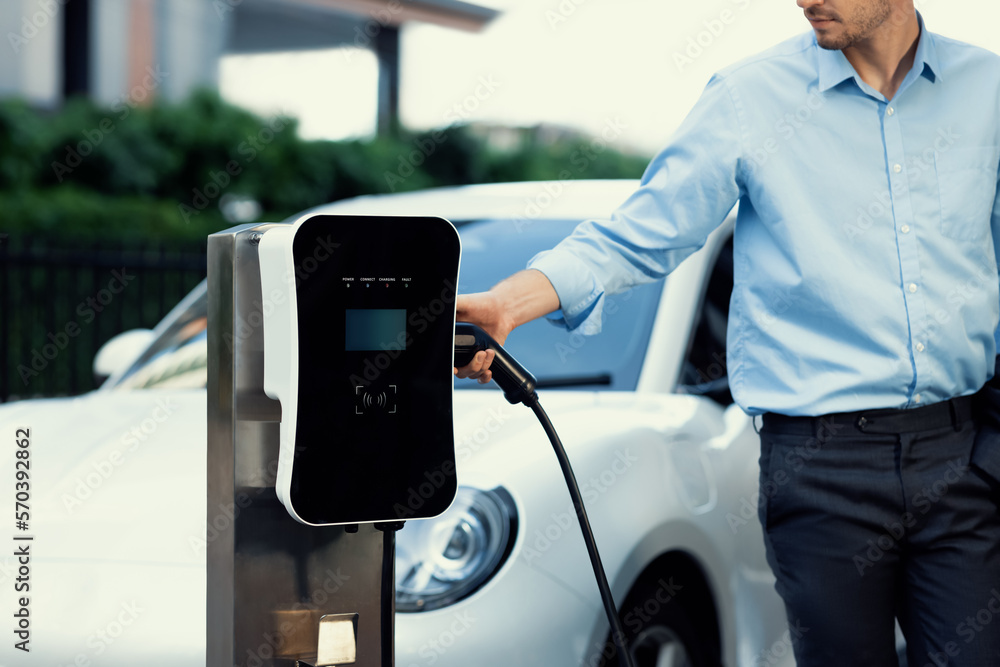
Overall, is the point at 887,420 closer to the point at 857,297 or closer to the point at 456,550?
the point at 857,297

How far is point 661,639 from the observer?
2.49 metres

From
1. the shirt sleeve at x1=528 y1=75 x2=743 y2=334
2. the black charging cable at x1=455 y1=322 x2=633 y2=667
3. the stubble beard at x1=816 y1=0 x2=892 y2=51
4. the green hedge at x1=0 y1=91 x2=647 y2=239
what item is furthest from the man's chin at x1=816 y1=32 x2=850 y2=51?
the green hedge at x1=0 y1=91 x2=647 y2=239

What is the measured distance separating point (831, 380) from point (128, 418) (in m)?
1.63

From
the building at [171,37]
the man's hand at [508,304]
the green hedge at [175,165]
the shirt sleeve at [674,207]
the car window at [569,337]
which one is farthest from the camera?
the building at [171,37]

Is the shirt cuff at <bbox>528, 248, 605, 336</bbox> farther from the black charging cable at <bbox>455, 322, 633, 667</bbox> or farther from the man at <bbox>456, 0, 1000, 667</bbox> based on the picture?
the black charging cable at <bbox>455, 322, 633, 667</bbox>

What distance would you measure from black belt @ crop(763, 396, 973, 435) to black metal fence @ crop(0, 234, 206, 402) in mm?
5740

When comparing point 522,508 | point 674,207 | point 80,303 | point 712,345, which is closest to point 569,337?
point 712,345

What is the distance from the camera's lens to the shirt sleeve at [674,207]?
192 cm

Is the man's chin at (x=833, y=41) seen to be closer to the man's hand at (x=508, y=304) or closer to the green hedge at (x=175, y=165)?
the man's hand at (x=508, y=304)

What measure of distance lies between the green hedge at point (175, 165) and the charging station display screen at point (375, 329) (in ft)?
25.2

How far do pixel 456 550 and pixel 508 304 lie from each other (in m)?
0.65

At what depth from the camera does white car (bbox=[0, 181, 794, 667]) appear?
6.80ft

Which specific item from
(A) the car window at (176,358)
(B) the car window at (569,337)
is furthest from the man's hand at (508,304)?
(A) the car window at (176,358)

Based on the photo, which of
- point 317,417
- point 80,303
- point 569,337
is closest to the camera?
point 317,417
